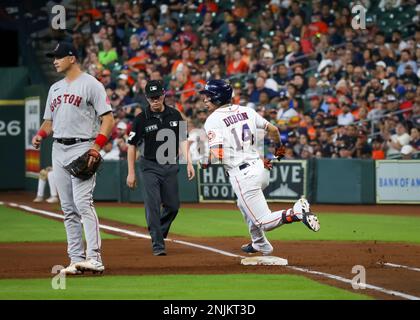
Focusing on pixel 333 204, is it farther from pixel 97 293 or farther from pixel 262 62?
pixel 97 293

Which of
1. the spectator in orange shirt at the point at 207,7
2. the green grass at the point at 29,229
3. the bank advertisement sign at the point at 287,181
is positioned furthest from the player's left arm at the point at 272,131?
the spectator in orange shirt at the point at 207,7

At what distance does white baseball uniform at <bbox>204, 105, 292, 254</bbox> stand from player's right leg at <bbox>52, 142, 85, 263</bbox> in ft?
5.85

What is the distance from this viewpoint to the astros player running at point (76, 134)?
32.9 ft

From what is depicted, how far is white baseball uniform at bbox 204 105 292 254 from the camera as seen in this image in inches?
432

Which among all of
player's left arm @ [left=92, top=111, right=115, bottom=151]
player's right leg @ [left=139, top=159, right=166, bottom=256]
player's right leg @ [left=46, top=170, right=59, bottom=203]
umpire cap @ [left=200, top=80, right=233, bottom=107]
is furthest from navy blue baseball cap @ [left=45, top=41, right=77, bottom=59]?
player's right leg @ [left=46, top=170, right=59, bottom=203]

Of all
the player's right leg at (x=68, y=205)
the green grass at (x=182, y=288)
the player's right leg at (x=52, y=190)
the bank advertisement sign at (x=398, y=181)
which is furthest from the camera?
the player's right leg at (x=52, y=190)

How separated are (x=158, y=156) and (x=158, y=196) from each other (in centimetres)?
55

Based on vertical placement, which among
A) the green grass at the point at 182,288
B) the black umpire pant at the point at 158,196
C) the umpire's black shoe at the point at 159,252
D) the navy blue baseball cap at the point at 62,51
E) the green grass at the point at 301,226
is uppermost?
the navy blue baseball cap at the point at 62,51

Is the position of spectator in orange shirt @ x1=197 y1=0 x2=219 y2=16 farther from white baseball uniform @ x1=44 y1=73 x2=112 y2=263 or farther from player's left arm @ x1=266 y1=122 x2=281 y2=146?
white baseball uniform @ x1=44 y1=73 x2=112 y2=263

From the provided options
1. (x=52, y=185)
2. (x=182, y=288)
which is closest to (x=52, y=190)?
(x=52, y=185)

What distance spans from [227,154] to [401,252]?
3.13 meters

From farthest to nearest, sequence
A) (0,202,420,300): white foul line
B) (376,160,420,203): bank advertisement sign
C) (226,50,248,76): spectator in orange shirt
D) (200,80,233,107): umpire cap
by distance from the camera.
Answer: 1. (226,50,248,76): spectator in orange shirt
2. (376,160,420,203): bank advertisement sign
3. (200,80,233,107): umpire cap
4. (0,202,420,300): white foul line

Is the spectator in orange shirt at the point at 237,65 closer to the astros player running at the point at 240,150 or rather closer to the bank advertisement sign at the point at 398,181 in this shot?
the bank advertisement sign at the point at 398,181

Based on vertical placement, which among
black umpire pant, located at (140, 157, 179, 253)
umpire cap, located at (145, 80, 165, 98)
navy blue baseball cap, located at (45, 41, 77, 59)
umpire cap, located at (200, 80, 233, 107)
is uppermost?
navy blue baseball cap, located at (45, 41, 77, 59)
